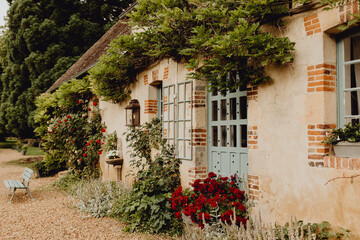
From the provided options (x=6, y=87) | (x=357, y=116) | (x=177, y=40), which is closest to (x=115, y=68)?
(x=177, y=40)

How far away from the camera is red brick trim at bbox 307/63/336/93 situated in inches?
137

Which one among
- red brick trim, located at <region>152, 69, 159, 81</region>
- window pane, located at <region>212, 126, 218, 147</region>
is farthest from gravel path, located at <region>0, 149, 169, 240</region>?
red brick trim, located at <region>152, 69, 159, 81</region>

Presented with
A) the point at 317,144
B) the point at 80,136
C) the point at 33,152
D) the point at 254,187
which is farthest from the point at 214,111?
the point at 33,152

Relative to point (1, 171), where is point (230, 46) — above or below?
above

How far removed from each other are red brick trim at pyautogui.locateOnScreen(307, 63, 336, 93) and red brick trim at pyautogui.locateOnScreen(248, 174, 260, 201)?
1.46m

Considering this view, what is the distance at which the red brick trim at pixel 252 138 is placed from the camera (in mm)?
4293

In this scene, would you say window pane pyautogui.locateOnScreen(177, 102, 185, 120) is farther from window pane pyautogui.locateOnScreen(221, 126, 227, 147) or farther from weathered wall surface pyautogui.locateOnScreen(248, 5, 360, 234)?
weathered wall surface pyautogui.locateOnScreen(248, 5, 360, 234)

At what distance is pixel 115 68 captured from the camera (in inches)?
275

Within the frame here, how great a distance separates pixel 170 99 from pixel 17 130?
14.5m

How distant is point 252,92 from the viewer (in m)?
4.37

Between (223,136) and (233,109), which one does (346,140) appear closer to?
(233,109)

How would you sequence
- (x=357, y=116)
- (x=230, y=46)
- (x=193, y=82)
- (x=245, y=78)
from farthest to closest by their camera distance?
(x=193, y=82) → (x=245, y=78) → (x=230, y=46) → (x=357, y=116)

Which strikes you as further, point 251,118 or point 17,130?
point 17,130

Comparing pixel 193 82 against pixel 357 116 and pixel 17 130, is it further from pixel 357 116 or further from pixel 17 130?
pixel 17 130
